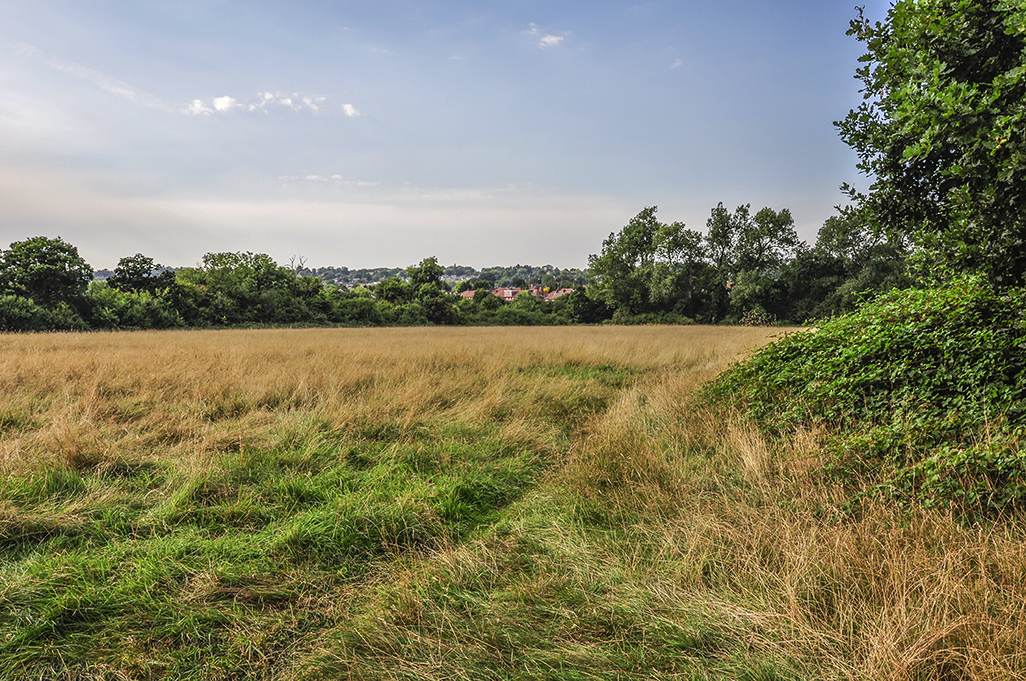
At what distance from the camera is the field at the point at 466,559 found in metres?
2.04

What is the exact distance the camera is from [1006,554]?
2.22 metres

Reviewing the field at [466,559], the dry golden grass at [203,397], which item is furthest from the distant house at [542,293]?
the field at [466,559]

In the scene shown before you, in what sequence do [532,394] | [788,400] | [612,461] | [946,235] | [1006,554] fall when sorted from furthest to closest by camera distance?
[532,394], [788,400], [612,461], [946,235], [1006,554]

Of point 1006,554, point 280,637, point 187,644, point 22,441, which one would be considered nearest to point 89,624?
point 187,644

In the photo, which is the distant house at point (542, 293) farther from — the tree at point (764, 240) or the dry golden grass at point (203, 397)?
the dry golden grass at point (203, 397)

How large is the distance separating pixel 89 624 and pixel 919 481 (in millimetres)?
5127

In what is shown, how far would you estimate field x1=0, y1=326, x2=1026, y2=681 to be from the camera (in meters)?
2.04

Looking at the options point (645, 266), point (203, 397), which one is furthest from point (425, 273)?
point (203, 397)

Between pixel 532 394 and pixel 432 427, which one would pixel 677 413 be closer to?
pixel 532 394

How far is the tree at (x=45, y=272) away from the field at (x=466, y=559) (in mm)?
35760

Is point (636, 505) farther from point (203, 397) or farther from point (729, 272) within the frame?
point (729, 272)

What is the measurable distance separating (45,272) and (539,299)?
46.1 metres

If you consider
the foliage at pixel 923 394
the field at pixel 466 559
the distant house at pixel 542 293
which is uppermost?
the distant house at pixel 542 293

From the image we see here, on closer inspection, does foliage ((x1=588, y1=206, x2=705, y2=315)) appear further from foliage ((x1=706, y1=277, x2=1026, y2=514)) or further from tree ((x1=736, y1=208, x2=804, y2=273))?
foliage ((x1=706, y1=277, x2=1026, y2=514))
